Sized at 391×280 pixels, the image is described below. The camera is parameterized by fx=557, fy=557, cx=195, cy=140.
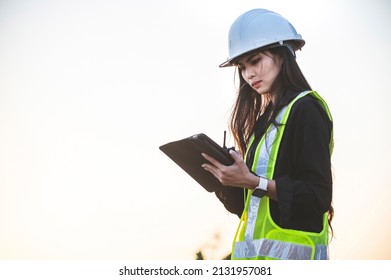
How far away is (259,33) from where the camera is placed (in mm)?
2645

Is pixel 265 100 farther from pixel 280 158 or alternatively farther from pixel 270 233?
pixel 270 233

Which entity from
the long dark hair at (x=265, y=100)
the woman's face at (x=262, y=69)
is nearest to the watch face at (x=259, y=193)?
the long dark hair at (x=265, y=100)

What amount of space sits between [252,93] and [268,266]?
2.96 ft

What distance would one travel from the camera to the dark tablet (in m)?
2.38

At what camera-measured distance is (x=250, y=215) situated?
8.25 ft

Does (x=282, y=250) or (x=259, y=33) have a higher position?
(x=259, y=33)

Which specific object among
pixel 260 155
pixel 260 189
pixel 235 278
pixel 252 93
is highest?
pixel 252 93

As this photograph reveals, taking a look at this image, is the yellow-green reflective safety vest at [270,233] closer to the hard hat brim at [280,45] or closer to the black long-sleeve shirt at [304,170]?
the black long-sleeve shirt at [304,170]

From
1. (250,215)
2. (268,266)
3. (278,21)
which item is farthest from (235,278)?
(278,21)

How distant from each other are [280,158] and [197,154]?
373 millimetres

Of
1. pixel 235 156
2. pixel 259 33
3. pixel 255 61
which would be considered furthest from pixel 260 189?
pixel 259 33

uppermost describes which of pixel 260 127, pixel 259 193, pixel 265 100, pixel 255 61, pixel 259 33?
pixel 259 33

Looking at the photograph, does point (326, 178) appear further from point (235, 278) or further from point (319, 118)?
point (235, 278)

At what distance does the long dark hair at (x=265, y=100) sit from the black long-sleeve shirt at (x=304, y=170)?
0.12m
